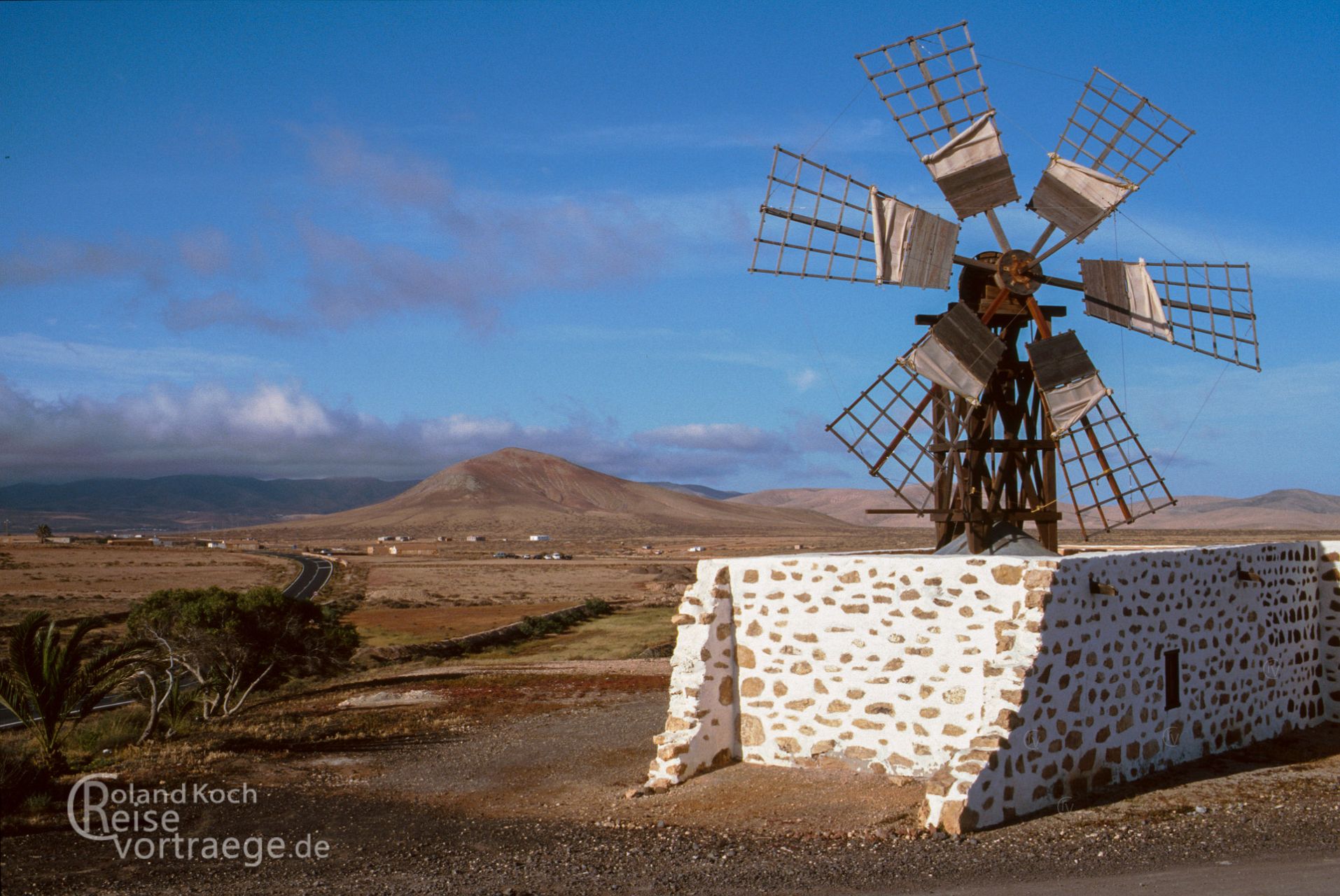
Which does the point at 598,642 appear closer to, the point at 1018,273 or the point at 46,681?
the point at 46,681

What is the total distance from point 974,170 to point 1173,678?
259 inches

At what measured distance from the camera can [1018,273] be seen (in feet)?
47.8

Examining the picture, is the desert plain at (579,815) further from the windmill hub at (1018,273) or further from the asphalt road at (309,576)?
the asphalt road at (309,576)

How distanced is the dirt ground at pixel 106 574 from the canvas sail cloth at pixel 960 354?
37.7 metres

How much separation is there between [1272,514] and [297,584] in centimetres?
15611

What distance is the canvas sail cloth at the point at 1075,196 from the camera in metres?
14.9

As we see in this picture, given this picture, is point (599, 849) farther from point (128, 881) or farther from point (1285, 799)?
point (1285, 799)

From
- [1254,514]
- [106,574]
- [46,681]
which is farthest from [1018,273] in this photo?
[1254,514]

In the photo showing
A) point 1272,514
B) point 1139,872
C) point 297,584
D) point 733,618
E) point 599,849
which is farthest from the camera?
point 1272,514

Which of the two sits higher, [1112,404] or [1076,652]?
[1112,404]

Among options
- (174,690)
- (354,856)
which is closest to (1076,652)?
(354,856)

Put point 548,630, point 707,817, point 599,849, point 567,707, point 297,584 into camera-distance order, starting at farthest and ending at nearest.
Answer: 1. point 297,584
2. point 548,630
3. point 567,707
4. point 707,817
5. point 599,849

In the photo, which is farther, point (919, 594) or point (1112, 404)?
point (1112, 404)

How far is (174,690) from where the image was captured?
18.3 m
